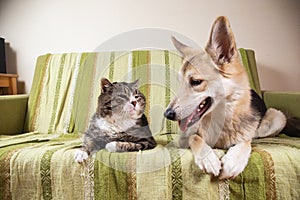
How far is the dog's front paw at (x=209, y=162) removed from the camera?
87 centimetres

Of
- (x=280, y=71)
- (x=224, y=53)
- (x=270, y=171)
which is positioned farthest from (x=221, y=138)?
(x=280, y=71)

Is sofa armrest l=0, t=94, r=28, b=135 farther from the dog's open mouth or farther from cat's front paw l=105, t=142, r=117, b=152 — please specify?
the dog's open mouth

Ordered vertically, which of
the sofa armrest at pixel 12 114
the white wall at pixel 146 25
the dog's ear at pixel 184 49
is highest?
the white wall at pixel 146 25

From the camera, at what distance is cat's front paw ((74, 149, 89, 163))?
3.02 feet

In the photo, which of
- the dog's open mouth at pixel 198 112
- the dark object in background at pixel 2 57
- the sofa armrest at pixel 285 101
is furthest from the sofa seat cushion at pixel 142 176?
the dark object in background at pixel 2 57

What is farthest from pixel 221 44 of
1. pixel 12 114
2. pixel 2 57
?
pixel 2 57

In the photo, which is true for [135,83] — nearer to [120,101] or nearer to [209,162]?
[120,101]

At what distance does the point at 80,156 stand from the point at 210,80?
51 cm

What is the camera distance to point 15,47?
71.9 inches

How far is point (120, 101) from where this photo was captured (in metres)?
1.04

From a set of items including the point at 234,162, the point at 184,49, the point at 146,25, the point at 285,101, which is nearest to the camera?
the point at 234,162

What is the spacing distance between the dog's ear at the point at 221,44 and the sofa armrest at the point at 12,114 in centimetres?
103

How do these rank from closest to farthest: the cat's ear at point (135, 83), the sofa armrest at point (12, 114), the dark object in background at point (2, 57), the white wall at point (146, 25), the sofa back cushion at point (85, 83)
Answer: the cat's ear at point (135, 83), the sofa back cushion at point (85, 83), the sofa armrest at point (12, 114), the white wall at point (146, 25), the dark object in background at point (2, 57)

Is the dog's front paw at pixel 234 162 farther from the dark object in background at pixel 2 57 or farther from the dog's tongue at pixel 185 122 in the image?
the dark object in background at pixel 2 57
